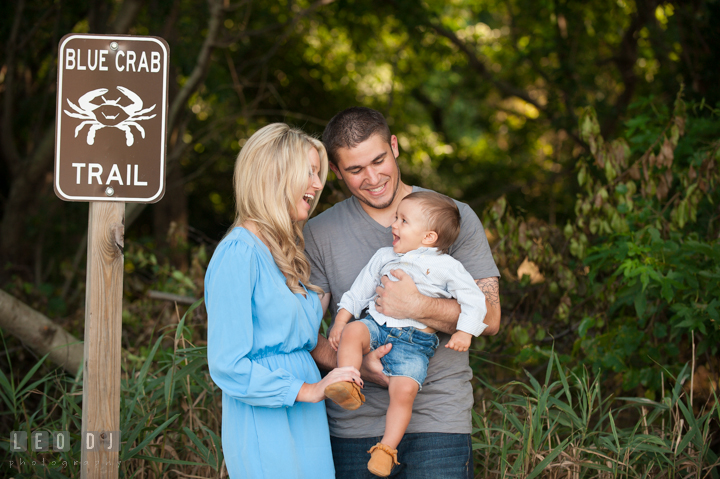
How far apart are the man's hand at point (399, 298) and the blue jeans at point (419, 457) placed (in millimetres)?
465

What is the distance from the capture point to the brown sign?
223cm

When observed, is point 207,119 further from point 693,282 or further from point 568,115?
point 693,282

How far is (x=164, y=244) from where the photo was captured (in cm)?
796

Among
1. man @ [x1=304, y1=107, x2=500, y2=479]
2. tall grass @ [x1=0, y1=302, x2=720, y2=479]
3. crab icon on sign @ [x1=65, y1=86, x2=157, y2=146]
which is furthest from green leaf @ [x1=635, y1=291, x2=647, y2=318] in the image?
crab icon on sign @ [x1=65, y1=86, x2=157, y2=146]

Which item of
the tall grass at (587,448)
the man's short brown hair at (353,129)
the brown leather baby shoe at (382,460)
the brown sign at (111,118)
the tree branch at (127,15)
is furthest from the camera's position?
the tree branch at (127,15)

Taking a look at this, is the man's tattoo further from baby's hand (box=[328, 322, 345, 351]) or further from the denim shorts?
baby's hand (box=[328, 322, 345, 351])

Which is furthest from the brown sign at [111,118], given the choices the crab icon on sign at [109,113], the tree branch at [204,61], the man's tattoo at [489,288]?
the tree branch at [204,61]

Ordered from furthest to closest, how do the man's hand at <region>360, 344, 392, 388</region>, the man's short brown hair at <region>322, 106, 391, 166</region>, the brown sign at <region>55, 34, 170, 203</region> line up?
the man's short brown hair at <region>322, 106, 391, 166</region> → the man's hand at <region>360, 344, 392, 388</region> → the brown sign at <region>55, 34, 170, 203</region>

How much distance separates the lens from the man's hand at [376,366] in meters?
2.33

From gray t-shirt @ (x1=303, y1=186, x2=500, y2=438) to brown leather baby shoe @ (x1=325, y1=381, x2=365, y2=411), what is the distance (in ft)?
1.46

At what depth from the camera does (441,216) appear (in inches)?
95.0

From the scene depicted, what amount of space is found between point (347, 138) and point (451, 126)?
36.7 ft

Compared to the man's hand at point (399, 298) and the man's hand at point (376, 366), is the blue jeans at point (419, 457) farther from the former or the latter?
the man's hand at point (399, 298)

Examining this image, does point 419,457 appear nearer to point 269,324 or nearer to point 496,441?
point 269,324
